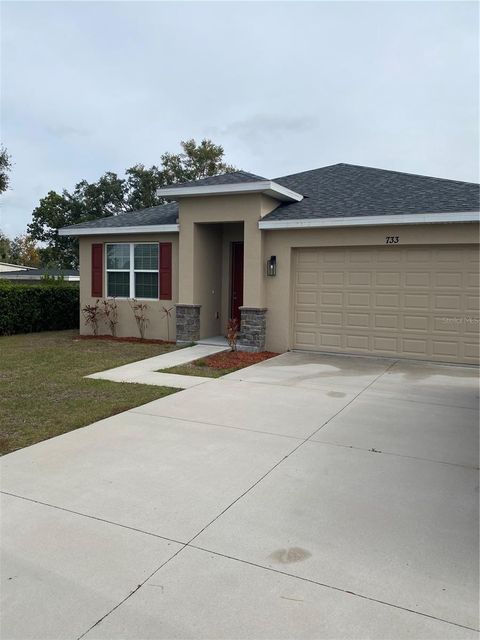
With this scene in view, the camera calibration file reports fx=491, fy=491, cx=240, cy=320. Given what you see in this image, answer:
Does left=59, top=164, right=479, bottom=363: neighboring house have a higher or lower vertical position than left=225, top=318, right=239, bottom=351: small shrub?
higher

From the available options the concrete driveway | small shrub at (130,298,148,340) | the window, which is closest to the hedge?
the window

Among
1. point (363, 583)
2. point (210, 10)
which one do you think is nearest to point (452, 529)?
point (363, 583)

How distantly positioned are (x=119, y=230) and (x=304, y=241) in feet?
16.0

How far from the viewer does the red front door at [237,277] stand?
491 inches

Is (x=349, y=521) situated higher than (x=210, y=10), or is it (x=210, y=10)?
(x=210, y=10)

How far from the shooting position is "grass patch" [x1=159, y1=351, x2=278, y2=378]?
8.49m

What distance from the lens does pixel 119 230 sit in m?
12.5

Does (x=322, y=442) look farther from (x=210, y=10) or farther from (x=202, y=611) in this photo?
(x=210, y=10)

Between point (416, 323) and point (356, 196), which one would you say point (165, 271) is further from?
point (416, 323)

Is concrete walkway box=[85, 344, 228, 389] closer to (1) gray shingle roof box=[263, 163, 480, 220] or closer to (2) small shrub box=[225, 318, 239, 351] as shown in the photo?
(2) small shrub box=[225, 318, 239, 351]

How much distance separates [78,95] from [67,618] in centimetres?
1503

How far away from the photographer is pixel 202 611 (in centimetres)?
243

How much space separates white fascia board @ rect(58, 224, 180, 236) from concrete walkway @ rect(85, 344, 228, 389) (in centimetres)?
313

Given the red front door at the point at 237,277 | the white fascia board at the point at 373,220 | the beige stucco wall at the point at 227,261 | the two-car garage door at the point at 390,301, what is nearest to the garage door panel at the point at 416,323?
the two-car garage door at the point at 390,301
